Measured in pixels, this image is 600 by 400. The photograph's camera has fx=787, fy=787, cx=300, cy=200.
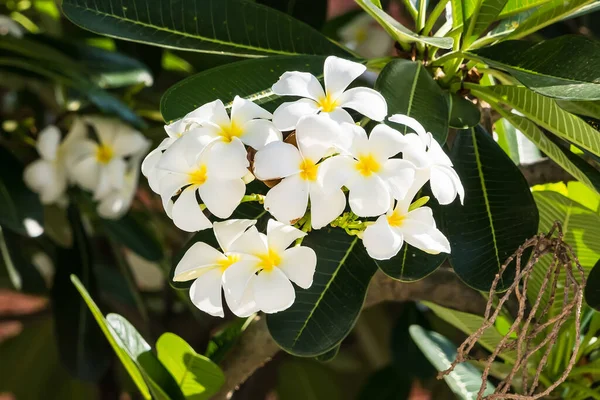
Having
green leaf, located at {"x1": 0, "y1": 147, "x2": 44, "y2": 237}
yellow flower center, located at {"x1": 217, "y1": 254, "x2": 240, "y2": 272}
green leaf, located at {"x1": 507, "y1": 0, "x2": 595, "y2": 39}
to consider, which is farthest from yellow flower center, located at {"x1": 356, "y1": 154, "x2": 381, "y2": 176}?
green leaf, located at {"x1": 0, "y1": 147, "x2": 44, "y2": 237}

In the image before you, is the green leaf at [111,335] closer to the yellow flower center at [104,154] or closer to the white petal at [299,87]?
the white petal at [299,87]

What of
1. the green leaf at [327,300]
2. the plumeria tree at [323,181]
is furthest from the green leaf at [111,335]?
the green leaf at [327,300]

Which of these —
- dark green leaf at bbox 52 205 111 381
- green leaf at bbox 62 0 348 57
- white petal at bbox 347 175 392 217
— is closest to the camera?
white petal at bbox 347 175 392 217

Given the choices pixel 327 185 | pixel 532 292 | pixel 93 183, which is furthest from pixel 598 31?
pixel 327 185

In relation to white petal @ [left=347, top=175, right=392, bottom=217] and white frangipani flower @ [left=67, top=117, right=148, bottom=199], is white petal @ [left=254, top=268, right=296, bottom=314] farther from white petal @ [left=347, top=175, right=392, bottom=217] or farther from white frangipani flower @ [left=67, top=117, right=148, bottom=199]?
white frangipani flower @ [left=67, top=117, right=148, bottom=199]

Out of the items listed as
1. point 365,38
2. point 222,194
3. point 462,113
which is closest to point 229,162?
point 222,194

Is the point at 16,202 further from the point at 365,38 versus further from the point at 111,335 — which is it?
the point at 365,38

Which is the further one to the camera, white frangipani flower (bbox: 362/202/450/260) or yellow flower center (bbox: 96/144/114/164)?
yellow flower center (bbox: 96/144/114/164)
